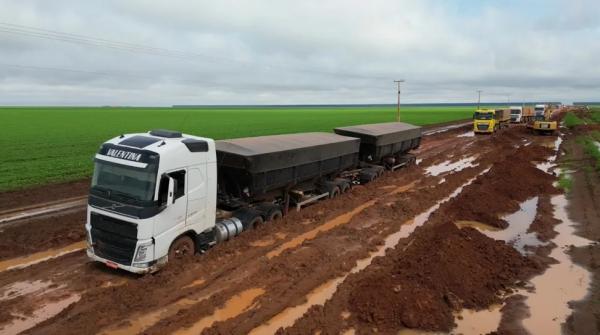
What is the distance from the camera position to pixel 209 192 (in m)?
11.0

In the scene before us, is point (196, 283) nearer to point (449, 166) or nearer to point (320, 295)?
point (320, 295)

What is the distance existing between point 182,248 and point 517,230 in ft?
34.2

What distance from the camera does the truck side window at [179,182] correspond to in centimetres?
991

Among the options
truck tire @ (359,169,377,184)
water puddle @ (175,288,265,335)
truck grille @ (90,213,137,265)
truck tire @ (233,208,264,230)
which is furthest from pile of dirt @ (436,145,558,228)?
truck grille @ (90,213,137,265)

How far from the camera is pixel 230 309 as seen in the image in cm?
859

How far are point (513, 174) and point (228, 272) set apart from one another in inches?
660

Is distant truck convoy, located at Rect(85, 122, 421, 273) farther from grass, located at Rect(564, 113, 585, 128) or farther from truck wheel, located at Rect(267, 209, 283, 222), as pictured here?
grass, located at Rect(564, 113, 585, 128)

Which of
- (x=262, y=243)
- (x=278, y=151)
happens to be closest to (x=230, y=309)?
(x=262, y=243)

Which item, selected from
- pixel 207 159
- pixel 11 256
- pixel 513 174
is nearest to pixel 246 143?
pixel 207 159

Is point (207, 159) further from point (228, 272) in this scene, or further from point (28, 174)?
point (28, 174)

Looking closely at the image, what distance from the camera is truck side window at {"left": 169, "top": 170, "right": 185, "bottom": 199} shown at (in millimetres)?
9914

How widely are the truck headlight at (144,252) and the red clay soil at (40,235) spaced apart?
4158 millimetres

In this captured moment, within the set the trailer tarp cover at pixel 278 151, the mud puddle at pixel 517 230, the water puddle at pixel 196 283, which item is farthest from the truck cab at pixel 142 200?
the mud puddle at pixel 517 230

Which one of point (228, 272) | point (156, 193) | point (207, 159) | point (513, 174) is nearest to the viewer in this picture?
point (156, 193)
